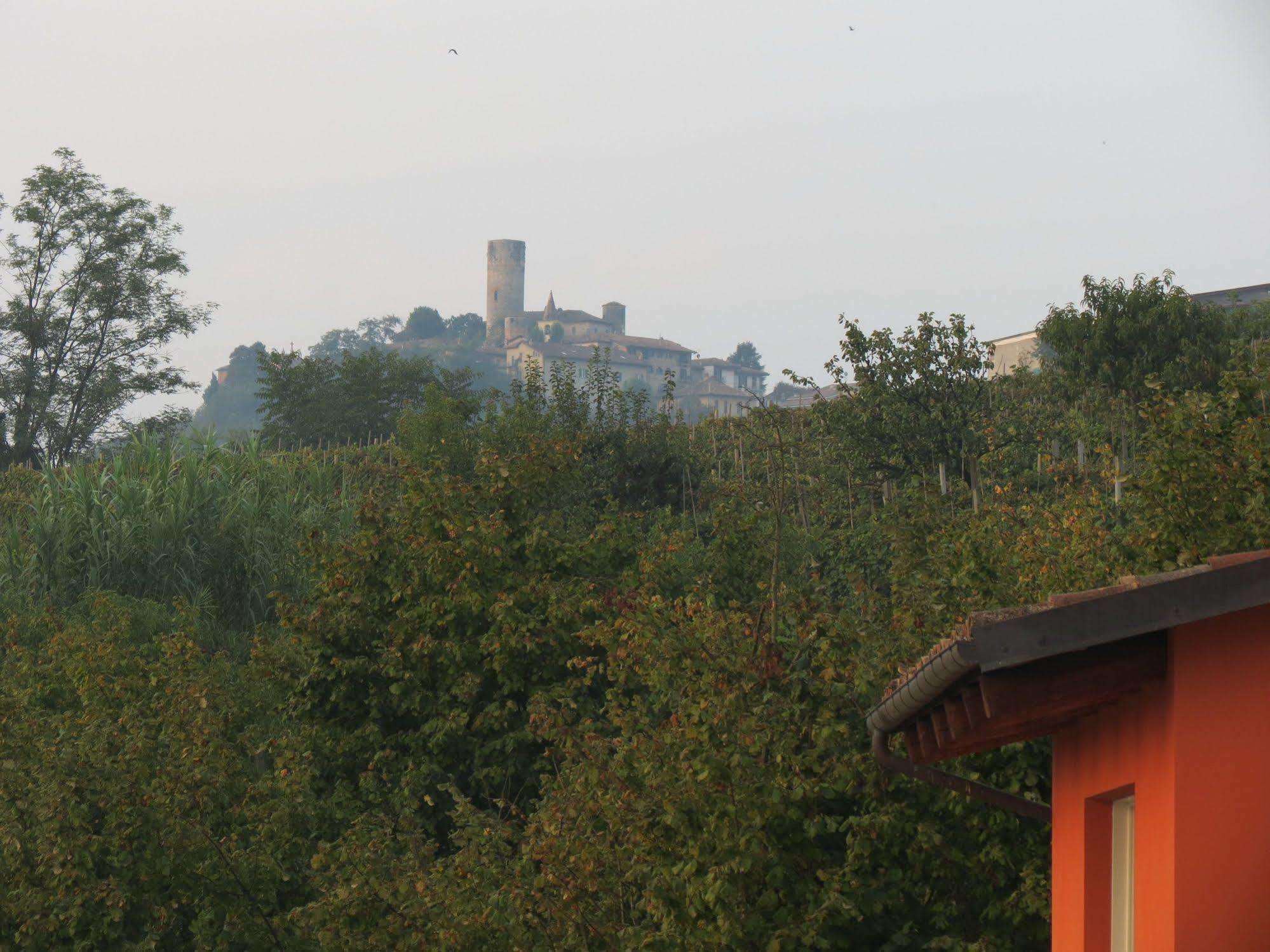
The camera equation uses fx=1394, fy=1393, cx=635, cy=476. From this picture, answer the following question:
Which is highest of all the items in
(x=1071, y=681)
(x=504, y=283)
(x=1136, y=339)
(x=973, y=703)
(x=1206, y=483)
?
(x=504, y=283)

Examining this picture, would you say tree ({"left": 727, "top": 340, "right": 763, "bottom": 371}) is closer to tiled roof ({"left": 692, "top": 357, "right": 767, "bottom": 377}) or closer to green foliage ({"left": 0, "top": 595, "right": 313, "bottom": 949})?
tiled roof ({"left": 692, "top": 357, "right": 767, "bottom": 377})

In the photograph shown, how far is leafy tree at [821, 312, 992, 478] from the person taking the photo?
1570cm

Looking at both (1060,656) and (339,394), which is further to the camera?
(339,394)

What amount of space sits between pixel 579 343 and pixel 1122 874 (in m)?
136

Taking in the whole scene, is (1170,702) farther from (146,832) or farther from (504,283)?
(504,283)

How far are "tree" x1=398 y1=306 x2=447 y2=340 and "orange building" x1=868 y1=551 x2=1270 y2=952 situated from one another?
147339 mm

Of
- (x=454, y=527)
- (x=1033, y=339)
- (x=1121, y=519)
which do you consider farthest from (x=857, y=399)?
(x=1033, y=339)

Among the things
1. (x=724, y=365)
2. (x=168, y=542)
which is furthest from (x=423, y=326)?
(x=168, y=542)

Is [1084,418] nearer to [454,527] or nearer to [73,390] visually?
[454,527]

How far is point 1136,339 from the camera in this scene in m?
18.1

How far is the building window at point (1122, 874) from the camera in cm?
428

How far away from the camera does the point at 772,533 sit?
14.1 metres

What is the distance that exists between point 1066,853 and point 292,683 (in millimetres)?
8145

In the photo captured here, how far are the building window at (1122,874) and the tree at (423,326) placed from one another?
14704 centimetres
